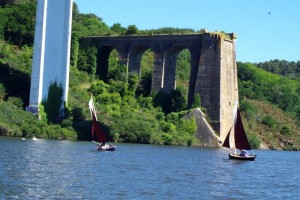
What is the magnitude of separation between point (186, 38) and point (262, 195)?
41.5 meters

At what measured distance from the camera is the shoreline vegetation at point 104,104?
60.1 metres

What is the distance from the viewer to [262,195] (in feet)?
100

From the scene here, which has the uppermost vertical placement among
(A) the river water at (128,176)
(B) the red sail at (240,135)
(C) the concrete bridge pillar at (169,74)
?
(C) the concrete bridge pillar at (169,74)

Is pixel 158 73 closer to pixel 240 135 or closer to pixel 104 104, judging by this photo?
pixel 104 104

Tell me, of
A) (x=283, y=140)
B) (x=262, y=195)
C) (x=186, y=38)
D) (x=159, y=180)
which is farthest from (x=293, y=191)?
(x=283, y=140)

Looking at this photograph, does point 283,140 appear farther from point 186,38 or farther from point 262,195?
point 262,195

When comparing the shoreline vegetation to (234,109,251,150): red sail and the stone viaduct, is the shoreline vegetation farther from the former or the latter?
(234,109,251,150): red sail

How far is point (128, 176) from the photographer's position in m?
32.9

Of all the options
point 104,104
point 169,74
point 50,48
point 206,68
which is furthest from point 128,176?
point 169,74

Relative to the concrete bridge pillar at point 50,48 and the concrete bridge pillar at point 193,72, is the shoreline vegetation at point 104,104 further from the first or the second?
the concrete bridge pillar at point 50,48

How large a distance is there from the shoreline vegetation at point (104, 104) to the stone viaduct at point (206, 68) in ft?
4.64

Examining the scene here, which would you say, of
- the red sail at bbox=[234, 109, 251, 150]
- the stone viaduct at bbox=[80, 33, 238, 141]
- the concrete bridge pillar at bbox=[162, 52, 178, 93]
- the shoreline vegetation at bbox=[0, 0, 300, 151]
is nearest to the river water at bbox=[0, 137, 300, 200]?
the red sail at bbox=[234, 109, 251, 150]

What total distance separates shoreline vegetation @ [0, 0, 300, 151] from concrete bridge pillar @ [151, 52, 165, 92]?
1290 mm

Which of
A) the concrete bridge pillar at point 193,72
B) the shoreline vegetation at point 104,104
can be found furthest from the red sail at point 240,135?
the concrete bridge pillar at point 193,72
